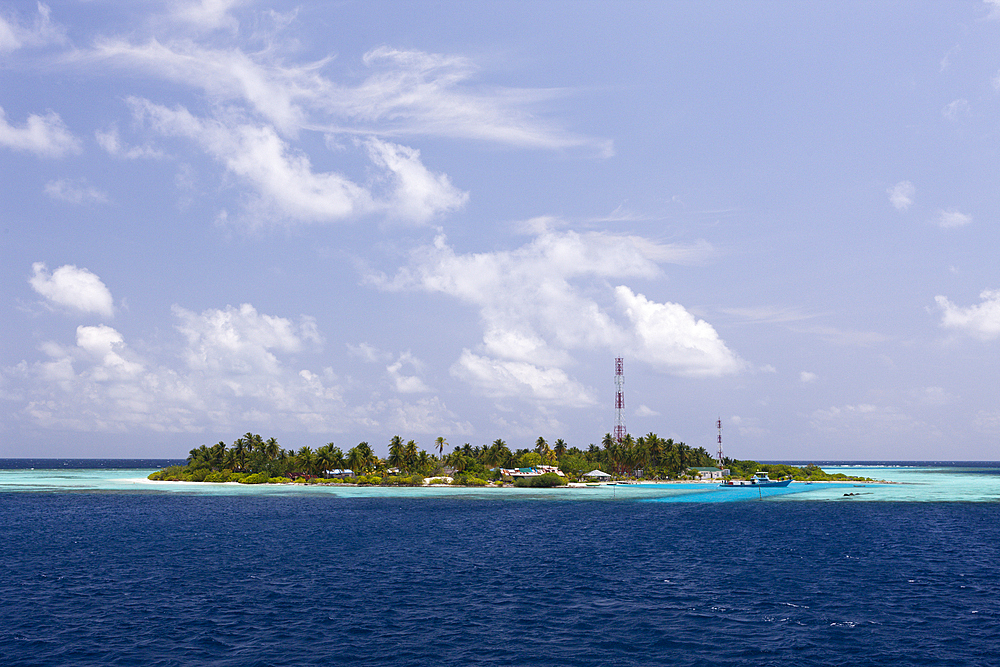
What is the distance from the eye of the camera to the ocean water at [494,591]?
1326 inches

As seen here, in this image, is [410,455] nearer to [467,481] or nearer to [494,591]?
[467,481]

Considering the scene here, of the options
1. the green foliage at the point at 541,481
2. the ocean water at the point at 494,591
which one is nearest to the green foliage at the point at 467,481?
the green foliage at the point at 541,481

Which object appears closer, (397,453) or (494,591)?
(494,591)

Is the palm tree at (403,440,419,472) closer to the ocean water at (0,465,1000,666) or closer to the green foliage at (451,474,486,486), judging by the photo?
the green foliage at (451,474,486,486)

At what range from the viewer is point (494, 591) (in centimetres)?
4712

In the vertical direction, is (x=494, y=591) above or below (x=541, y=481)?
below

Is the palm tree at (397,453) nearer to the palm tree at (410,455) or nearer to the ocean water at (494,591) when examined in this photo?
the palm tree at (410,455)

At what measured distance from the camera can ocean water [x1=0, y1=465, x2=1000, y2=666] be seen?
33.7 metres

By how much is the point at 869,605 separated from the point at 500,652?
26.2m

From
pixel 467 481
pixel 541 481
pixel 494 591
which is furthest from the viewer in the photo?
pixel 467 481

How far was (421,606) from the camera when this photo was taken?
42.7 meters

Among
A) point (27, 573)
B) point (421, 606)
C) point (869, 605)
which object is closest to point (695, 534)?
point (869, 605)

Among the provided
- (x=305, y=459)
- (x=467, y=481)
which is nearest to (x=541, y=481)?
(x=467, y=481)

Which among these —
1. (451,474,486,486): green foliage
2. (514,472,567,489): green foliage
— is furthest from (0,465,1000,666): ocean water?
(514,472,567,489): green foliage
